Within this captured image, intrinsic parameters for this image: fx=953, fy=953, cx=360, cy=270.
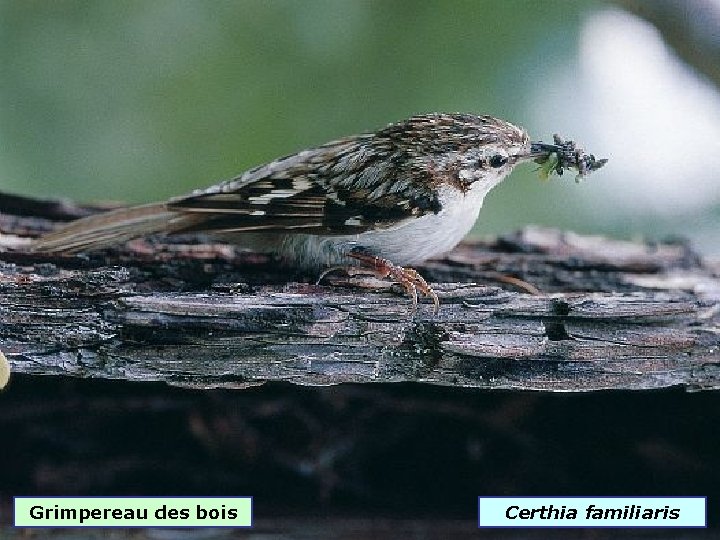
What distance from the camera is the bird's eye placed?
70.9 inches

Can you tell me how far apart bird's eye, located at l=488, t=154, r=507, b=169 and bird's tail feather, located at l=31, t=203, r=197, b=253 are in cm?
58

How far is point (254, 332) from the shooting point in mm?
1589

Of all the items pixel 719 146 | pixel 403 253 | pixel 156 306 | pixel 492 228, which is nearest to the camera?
pixel 156 306

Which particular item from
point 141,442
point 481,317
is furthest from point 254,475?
point 481,317

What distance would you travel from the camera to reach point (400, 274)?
1.75 m

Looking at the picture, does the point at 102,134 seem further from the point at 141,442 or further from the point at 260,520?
the point at 260,520

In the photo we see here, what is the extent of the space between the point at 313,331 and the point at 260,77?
3.57 ft

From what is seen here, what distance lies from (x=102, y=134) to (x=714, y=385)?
163cm

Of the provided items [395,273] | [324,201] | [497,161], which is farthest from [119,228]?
[497,161]

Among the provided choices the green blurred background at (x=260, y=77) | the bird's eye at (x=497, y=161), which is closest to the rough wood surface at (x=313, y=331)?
the bird's eye at (x=497, y=161)

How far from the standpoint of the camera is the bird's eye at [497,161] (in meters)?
1.80

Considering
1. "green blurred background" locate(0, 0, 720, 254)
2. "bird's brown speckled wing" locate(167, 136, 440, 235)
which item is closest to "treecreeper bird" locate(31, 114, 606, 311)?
"bird's brown speckled wing" locate(167, 136, 440, 235)

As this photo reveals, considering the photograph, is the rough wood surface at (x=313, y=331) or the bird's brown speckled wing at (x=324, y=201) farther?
the bird's brown speckled wing at (x=324, y=201)

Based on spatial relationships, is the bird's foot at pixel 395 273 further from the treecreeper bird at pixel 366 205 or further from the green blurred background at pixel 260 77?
the green blurred background at pixel 260 77
